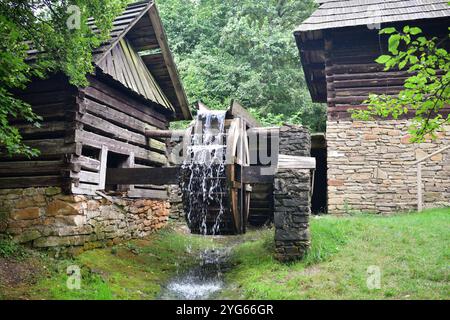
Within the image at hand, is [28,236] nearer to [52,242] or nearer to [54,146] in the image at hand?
[52,242]

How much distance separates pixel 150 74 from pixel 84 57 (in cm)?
439

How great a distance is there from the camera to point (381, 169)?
→ 10.2m

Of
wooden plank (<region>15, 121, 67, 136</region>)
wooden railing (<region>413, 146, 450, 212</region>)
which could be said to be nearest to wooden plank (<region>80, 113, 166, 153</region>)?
wooden plank (<region>15, 121, 67, 136</region>)

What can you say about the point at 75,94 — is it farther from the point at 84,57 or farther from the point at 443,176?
the point at 443,176

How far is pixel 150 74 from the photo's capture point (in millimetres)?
10844

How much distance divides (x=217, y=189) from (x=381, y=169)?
478cm

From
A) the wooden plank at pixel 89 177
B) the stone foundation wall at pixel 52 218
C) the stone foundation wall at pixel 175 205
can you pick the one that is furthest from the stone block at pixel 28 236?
the stone foundation wall at pixel 175 205

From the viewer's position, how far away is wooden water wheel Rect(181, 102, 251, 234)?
25.9 ft

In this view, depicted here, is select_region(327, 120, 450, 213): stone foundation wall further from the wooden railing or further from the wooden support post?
the wooden support post

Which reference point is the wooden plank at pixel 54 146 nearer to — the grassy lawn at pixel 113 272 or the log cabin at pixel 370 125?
the grassy lawn at pixel 113 272

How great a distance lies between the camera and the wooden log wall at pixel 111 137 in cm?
770

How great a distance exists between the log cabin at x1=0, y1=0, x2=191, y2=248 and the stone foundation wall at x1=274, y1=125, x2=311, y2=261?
3630 millimetres
